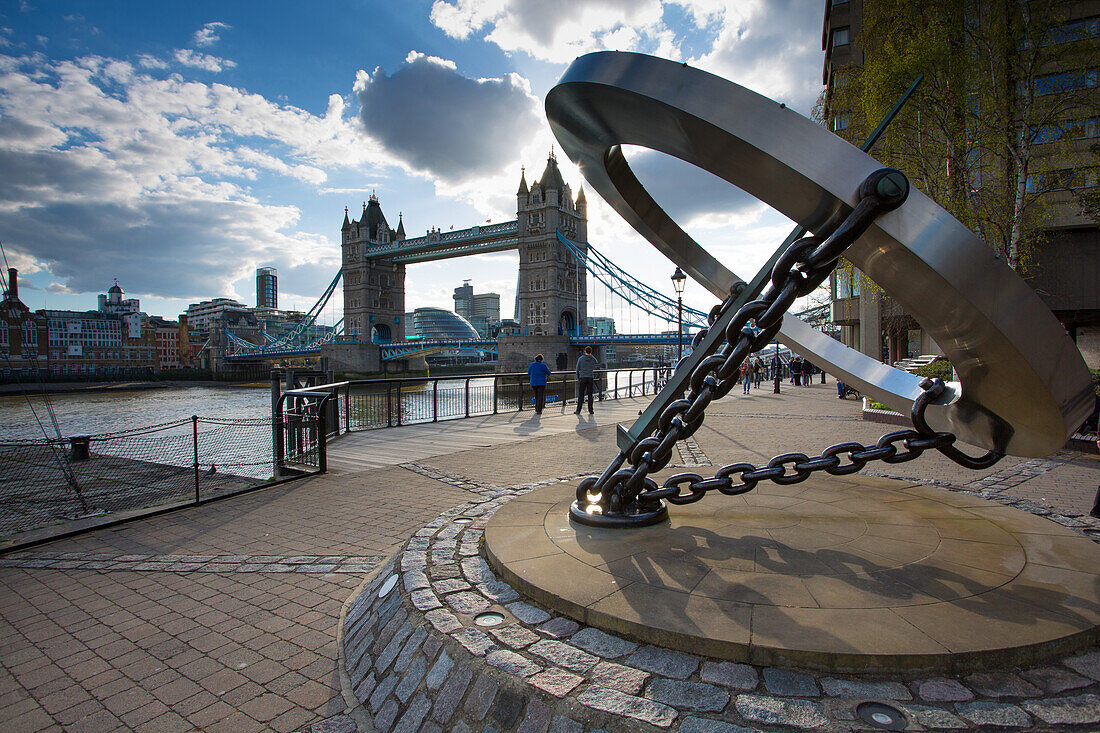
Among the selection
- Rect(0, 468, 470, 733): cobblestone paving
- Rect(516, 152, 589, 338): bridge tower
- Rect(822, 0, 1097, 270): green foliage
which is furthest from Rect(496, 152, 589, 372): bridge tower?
Rect(0, 468, 470, 733): cobblestone paving

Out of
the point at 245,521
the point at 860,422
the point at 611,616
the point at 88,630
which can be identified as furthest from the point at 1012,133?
the point at 88,630

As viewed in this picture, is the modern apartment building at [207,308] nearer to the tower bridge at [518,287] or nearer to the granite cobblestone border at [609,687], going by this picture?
the tower bridge at [518,287]

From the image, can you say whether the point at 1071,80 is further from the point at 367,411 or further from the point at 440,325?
the point at 440,325

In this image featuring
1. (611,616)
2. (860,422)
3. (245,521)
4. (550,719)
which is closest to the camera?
(550,719)

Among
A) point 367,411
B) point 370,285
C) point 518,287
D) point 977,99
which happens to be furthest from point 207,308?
point 977,99

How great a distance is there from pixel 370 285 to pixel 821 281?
86.1m

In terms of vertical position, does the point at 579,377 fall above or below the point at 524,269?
below

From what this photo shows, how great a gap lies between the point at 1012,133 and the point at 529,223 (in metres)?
57.9

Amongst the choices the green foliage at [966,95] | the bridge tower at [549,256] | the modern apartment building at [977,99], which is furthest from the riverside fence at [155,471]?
the bridge tower at [549,256]

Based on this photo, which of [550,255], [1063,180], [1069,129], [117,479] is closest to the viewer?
[117,479]

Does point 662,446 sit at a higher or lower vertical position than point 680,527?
higher

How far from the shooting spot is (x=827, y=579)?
9.32ft

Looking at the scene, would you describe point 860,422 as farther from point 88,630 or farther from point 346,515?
point 88,630

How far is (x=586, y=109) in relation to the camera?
3.83 m
